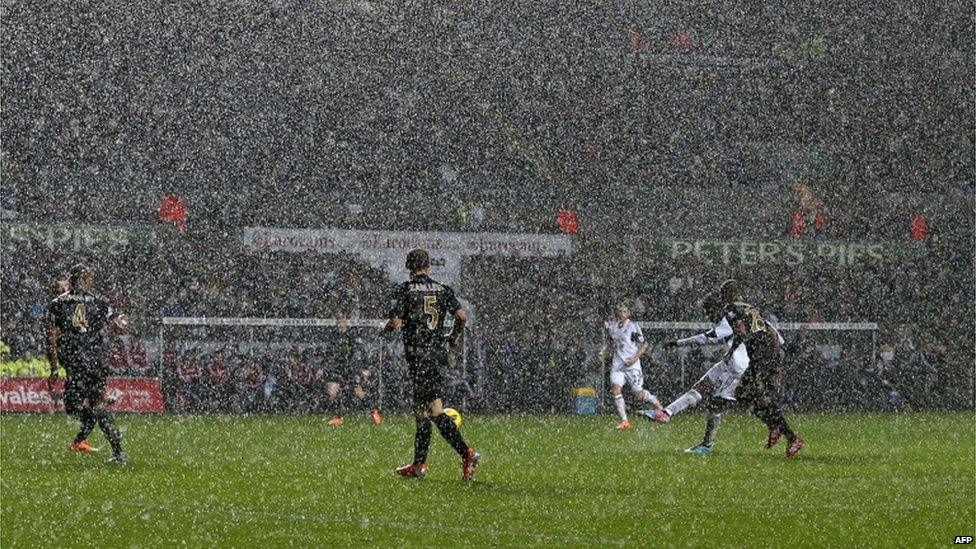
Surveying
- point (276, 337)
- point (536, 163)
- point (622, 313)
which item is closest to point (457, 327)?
point (622, 313)

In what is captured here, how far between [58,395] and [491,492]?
15793 mm

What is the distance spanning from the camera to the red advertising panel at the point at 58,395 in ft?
86.7

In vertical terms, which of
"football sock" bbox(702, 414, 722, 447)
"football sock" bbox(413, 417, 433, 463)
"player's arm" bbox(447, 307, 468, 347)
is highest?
"player's arm" bbox(447, 307, 468, 347)

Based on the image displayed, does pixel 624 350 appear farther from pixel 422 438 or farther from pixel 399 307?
pixel 399 307

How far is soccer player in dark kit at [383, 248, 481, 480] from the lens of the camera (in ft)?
42.4

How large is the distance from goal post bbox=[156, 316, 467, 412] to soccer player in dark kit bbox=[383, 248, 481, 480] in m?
14.9

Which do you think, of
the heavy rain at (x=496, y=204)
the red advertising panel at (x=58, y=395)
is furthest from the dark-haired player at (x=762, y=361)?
the red advertising panel at (x=58, y=395)

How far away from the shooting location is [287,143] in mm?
35906

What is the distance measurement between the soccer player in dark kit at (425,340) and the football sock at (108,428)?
141 inches

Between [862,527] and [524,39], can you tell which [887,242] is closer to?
[524,39]

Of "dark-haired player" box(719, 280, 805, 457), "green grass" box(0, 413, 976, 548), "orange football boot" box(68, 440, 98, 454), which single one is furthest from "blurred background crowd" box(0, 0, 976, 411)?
"orange football boot" box(68, 440, 98, 454)

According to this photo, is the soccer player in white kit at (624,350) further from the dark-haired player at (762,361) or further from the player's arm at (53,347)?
the player's arm at (53,347)

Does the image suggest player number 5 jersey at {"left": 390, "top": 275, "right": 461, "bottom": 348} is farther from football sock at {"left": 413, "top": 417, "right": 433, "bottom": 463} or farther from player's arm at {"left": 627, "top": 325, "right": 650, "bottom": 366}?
player's arm at {"left": 627, "top": 325, "right": 650, "bottom": 366}

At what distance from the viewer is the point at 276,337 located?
96.3 feet
